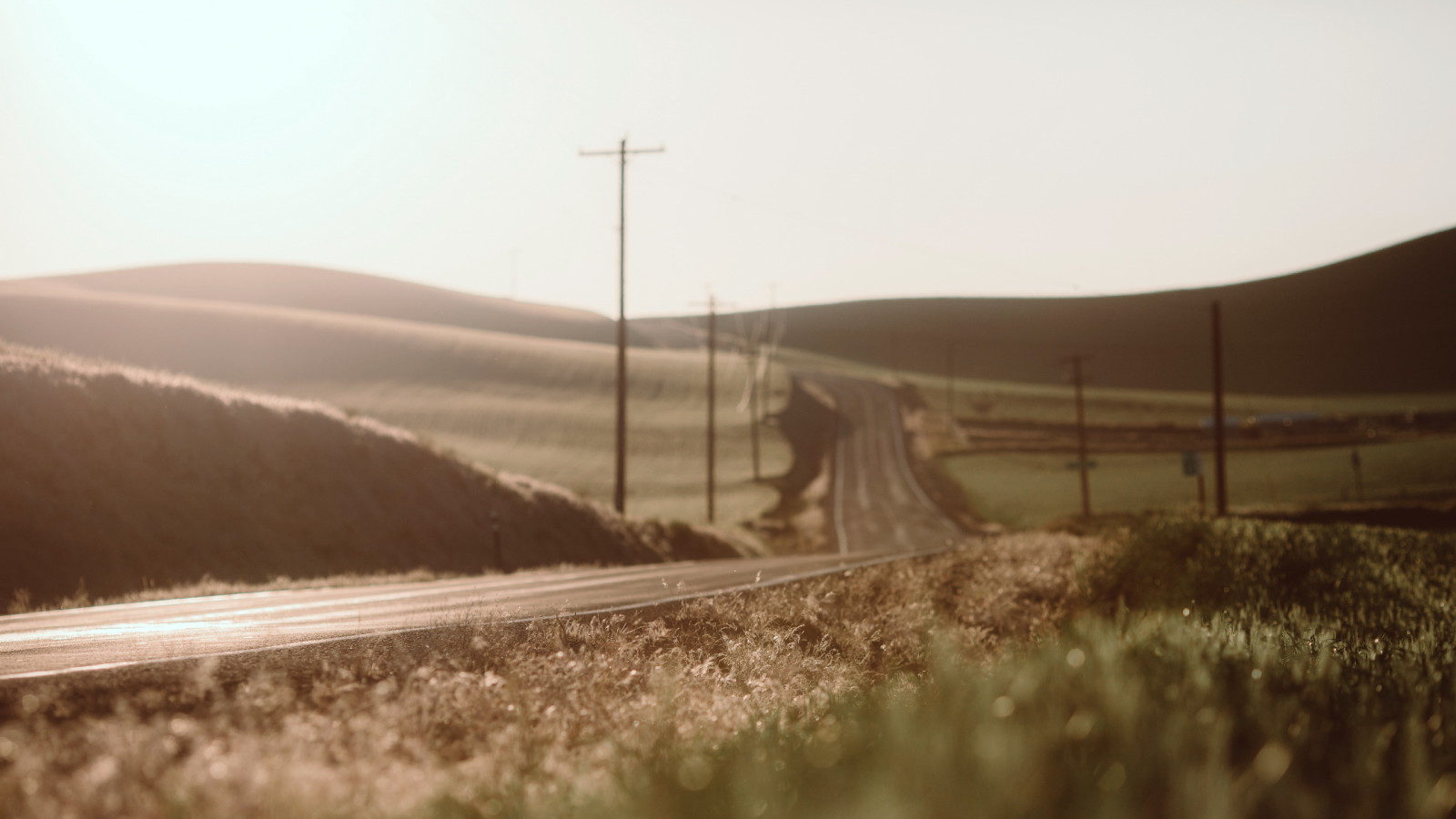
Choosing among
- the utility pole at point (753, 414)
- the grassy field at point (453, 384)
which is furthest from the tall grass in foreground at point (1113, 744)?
the utility pole at point (753, 414)

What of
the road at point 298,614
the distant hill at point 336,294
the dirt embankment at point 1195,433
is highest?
the distant hill at point 336,294

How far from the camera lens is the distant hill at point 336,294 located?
104300 mm

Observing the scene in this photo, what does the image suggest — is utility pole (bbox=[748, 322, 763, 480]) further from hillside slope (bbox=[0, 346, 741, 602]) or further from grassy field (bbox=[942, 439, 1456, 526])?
hillside slope (bbox=[0, 346, 741, 602])

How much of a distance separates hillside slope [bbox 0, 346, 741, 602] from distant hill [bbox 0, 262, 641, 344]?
7961cm

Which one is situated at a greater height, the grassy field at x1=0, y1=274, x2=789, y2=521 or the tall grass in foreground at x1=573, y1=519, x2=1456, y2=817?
the grassy field at x1=0, y1=274, x2=789, y2=521

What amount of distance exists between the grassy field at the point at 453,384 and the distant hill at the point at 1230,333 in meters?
69.6

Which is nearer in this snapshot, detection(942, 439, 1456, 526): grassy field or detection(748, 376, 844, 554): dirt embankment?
detection(748, 376, 844, 554): dirt embankment

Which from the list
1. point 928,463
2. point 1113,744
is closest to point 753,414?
point 928,463

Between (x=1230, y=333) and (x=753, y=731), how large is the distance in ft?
535

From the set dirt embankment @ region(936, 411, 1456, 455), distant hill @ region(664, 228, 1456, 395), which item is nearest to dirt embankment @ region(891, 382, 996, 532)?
dirt embankment @ region(936, 411, 1456, 455)

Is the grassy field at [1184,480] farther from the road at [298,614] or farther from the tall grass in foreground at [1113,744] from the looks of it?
the tall grass in foreground at [1113,744]

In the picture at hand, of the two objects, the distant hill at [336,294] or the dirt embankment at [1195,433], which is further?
the distant hill at [336,294]

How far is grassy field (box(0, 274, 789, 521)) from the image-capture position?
205 feet

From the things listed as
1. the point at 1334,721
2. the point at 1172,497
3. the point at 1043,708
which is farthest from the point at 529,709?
the point at 1172,497
